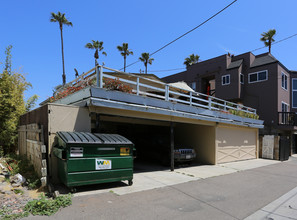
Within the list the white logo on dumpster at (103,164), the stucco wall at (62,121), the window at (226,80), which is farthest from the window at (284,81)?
the white logo on dumpster at (103,164)

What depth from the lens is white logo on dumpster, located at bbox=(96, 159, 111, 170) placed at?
5.69m

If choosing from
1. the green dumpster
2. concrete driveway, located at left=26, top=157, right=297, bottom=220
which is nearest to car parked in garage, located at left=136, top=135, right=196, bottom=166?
concrete driveway, located at left=26, top=157, right=297, bottom=220

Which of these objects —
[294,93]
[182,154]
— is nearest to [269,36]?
[294,93]

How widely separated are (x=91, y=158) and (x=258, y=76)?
21.9m

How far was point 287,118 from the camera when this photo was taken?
21.7 metres

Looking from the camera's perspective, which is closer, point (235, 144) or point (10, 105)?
point (10, 105)

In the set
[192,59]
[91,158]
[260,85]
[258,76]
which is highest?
[192,59]

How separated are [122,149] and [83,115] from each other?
1880mm

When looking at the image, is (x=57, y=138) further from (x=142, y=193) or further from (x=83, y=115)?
(x=142, y=193)

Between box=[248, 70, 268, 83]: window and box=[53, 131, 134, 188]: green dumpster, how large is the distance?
2055 cm

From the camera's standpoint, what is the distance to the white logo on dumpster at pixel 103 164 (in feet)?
18.7

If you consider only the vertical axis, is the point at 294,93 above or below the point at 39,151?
above

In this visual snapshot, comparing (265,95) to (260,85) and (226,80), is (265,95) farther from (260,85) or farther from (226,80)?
(226,80)

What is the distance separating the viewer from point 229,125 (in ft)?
43.9
